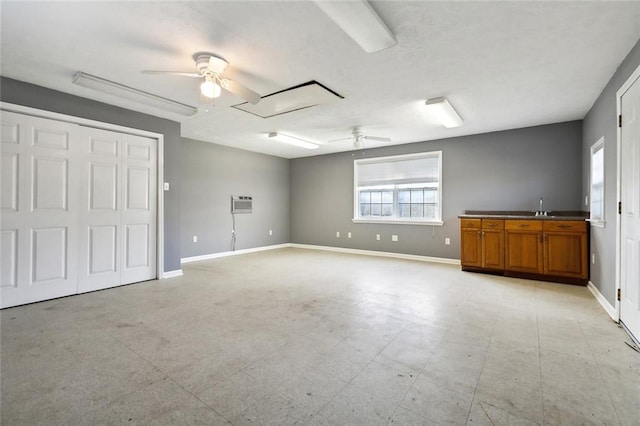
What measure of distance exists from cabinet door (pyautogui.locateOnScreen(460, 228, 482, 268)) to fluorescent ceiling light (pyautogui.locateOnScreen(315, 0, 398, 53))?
3604 mm

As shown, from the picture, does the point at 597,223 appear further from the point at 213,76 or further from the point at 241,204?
the point at 241,204

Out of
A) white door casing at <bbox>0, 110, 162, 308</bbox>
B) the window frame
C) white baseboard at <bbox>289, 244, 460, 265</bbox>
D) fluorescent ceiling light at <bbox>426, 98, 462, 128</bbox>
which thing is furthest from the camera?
white baseboard at <bbox>289, 244, 460, 265</bbox>

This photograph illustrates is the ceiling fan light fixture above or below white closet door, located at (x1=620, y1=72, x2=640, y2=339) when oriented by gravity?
above

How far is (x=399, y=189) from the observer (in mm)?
6352

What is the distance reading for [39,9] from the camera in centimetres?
203

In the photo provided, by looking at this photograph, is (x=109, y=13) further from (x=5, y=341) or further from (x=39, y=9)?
(x=5, y=341)

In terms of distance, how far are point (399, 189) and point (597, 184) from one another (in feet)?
10.6

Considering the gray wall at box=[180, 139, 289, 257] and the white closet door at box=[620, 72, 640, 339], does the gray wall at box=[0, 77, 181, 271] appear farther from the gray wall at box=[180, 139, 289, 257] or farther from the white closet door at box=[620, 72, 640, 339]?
the white closet door at box=[620, 72, 640, 339]

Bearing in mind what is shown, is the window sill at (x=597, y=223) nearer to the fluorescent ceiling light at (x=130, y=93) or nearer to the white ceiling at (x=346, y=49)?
the white ceiling at (x=346, y=49)

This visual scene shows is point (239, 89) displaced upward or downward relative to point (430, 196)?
upward

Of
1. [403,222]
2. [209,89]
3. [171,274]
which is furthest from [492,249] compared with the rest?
[171,274]

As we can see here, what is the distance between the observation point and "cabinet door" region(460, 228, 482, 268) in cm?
475

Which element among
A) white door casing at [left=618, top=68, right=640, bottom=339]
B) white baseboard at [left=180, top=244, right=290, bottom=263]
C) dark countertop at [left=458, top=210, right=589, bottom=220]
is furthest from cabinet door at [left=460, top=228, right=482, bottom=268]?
white baseboard at [left=180, top=244, right=290, bottom=263]

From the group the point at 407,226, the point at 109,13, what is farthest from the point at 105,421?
the point at 407,226
